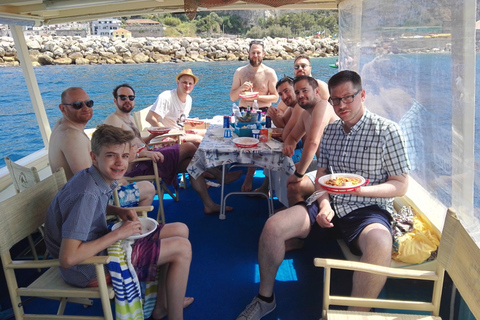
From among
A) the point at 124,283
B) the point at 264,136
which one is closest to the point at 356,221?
the point at 124,283

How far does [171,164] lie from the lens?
12.4ft

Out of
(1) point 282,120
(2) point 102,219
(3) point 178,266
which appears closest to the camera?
(2) point 102,219

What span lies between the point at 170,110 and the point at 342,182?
308cm

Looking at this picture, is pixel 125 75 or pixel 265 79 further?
pixel 125 75

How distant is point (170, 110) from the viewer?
4.76 meters

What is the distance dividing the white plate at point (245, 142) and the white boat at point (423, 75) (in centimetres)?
111

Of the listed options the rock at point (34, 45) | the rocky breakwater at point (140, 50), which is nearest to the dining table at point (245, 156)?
the rocky breakwater at point (140, 50)

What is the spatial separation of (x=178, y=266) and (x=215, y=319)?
498 millimetres

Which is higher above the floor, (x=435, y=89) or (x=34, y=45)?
(x=34, y=45)

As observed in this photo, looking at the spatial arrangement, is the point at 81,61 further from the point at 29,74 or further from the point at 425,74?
the point at 425,74

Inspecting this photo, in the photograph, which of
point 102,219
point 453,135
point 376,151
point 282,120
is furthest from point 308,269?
point 282,120

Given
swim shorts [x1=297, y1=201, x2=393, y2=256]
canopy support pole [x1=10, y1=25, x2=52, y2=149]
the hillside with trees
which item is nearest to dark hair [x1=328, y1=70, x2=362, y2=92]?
swim shorts [x1=297, y1=201, x2=393, y2=256]

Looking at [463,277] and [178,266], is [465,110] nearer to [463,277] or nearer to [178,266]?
[463,277]

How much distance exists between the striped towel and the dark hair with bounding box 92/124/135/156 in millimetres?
488
